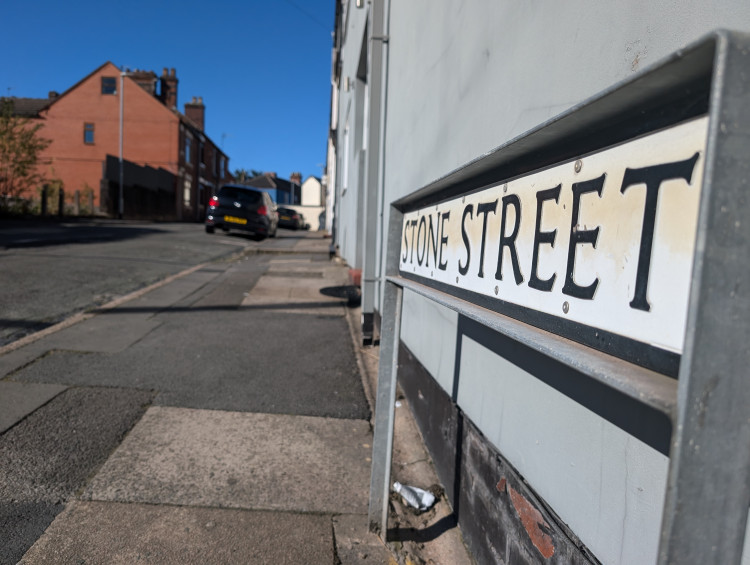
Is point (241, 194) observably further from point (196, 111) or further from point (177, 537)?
point (196, 111)

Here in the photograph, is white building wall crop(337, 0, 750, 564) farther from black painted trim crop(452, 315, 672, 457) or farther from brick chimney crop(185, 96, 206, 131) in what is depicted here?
brick chimney crop(185, 96, 206, 131)

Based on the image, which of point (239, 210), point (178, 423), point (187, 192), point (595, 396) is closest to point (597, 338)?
point (595, 396)

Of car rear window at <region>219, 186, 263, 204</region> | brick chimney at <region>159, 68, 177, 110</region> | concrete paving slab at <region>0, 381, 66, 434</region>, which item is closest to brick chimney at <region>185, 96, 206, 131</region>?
brick chimney at <region>159, 68, 177, 110</region>

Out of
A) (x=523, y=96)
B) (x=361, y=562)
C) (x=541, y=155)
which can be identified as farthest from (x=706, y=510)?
(x=361, y=562)

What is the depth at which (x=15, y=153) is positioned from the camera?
28.4 metres

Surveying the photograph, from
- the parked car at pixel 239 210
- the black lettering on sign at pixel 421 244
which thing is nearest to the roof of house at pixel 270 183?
the parked car at pixel 239 210

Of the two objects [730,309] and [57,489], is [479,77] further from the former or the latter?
[57,489]

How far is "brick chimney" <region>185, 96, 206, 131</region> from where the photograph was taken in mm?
52566

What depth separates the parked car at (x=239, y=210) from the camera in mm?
18812

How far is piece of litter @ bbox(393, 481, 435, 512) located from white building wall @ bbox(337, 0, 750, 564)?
52 centimetres

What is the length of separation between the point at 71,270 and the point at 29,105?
1682 inches

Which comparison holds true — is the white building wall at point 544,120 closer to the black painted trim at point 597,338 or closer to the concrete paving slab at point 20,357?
the black painted trim at point 597,338

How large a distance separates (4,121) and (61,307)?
27.6m

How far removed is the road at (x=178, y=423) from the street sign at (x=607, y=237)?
1.67 m
